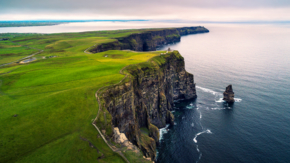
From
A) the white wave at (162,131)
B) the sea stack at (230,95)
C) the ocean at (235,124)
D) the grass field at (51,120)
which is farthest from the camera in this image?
the sea stack at (230,95)

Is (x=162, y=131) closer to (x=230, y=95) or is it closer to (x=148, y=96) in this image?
(x=148, y=96)

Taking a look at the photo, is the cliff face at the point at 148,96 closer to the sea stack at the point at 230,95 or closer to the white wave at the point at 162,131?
the white wave at the point at 162,131

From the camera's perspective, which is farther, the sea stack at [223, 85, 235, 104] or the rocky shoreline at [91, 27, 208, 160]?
the sea stack at [223, 85, 235, 104]

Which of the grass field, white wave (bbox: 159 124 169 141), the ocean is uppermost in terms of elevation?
the grass field

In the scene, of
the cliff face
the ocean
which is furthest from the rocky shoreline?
the ocean

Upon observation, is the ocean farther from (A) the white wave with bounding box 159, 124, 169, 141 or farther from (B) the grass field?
(B) the grass field

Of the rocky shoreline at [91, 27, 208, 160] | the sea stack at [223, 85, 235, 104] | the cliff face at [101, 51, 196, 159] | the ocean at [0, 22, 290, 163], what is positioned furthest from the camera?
the sea stack at [223, 85, 235, 104]

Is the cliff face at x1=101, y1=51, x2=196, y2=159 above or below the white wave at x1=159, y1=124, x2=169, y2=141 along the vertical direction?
above

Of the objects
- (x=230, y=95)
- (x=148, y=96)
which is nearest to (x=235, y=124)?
(x=230, y=95)

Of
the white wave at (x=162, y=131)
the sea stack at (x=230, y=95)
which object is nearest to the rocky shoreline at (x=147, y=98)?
the white wave at (x=162, y=131)

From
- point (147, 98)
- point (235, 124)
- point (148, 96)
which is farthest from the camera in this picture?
point (235, 124)
